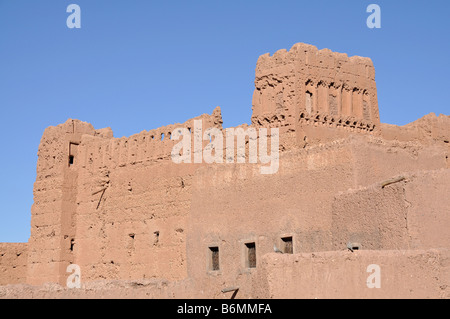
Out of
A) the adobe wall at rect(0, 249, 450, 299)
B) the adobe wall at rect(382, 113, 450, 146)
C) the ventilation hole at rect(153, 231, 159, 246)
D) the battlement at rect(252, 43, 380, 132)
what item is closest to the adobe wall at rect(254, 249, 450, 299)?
the adobe wall at rect(0, 249, 450, 299)

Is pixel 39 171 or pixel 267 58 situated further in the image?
pixel 39 171

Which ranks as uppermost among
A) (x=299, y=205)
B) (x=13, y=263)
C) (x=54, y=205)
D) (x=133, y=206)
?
(x=54, y=205)

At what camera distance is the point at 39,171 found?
25484 millimetres

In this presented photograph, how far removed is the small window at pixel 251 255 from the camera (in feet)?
58.0

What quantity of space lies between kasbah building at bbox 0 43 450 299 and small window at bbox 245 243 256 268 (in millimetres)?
40

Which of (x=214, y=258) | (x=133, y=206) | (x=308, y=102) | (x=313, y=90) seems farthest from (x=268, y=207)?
(x=133, y=206)

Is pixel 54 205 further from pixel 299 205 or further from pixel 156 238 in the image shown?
pixel 299 205

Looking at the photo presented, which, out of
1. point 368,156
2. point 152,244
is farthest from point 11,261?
point 368,156

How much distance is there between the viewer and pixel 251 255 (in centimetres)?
1778

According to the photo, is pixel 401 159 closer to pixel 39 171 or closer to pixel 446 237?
pixel 446 237

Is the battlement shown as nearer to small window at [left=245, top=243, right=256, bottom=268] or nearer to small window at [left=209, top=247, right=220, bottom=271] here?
small window at [left=245, top=243, right=256, bottom=268]

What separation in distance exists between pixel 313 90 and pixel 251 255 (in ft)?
16.5

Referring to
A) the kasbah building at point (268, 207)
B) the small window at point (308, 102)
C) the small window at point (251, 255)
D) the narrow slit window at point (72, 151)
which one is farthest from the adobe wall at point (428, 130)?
the narrow slit window at point (72, 151)

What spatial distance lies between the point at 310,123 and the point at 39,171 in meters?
11.1
